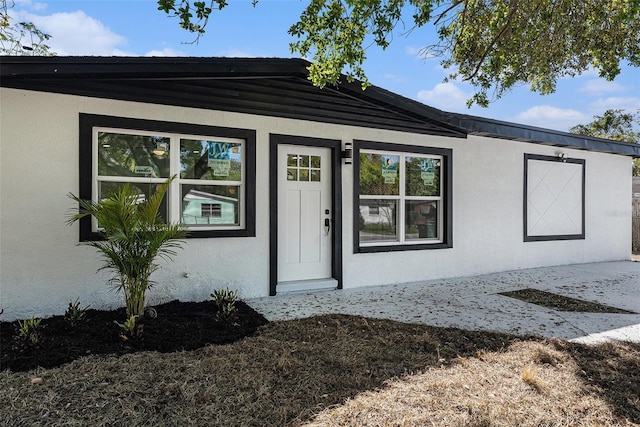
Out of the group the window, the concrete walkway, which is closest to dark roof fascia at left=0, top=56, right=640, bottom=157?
the window

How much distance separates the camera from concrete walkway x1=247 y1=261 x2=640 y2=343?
14.0 feet

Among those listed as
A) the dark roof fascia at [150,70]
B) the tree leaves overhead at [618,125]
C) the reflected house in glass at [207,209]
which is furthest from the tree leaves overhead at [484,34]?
the tree leaves overhead at [618,125]

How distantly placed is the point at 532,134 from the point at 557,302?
373 centimetres

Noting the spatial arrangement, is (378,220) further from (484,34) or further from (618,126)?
(618,126)

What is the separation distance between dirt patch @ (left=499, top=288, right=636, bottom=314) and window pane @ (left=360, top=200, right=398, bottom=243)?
6.30 ft

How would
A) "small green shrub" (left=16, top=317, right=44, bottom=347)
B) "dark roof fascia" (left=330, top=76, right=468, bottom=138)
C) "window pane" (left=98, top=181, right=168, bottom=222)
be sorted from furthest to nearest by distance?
"dark roof fascia" (left=330, top=76, right=468, bottom=138), "window pane" (left=98, top=181, right=168, bottom=222), "small green shrub" (left=16, top=317, right=44, bottom=347)

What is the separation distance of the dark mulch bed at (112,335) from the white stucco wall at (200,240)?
15.7 inches

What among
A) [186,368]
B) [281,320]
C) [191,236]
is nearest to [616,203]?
[281,320]

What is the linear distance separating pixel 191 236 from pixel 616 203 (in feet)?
32.0

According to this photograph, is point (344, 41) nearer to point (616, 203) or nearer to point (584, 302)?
point (584, 302)

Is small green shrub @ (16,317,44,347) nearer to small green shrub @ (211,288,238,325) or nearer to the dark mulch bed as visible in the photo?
the dark mulch bed

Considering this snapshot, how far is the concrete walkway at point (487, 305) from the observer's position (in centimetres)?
426

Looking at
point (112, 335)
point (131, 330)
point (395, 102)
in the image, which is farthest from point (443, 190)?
point (112, 335)

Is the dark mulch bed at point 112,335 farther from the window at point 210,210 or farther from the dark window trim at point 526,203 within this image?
the dark window trim at point 526,203
